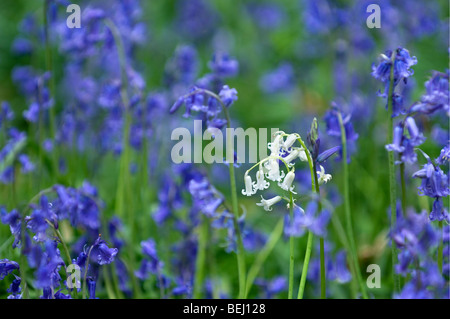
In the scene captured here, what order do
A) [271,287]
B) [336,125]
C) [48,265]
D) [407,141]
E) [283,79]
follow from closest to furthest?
[48,265]
[407,141]
[336,125]
[271,287]
[283,79]

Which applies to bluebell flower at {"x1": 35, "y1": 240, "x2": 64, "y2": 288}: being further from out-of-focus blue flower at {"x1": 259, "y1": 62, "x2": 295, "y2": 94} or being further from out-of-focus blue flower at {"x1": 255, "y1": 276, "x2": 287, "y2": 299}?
out-of-focus blue flower at {"x1": 259, "y1": 62, "x2": 295, "y2": 94}

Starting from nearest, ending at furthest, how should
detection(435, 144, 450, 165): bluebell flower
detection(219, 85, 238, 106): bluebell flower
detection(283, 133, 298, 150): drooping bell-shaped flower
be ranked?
detection(283, 133, 298, 150): drooping bell-shaped flower
detection(435, 144, 450, 165): bluebell flower
detection(219, 85, 238, 106): bluebell flower

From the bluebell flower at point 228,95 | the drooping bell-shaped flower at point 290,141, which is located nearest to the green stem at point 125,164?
the bluebell flower at point 228,95

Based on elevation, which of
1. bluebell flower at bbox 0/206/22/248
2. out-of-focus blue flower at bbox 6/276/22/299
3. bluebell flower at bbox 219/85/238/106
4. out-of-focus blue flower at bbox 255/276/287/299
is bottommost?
out-of-focus blue flower at bbox 255/276/287/299

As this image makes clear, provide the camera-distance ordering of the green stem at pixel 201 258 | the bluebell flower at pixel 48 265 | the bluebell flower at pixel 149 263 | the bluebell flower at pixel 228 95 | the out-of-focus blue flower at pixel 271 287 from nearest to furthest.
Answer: the bluebell flower at pixel 48 265 < the bluebell flower at pixel 228 95 < the bluebell flower at pixel 149 263 < the out-of-focus blue flower at pixel 271 287 < the green stem at pixel 201 258

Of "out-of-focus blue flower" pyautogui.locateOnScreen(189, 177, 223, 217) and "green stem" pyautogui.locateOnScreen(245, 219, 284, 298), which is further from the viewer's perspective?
"green stem" pyautogui.locateOnScreen(245, 219, 284, 298)

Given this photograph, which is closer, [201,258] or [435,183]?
[435,183]

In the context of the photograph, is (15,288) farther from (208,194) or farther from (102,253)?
(208,194)

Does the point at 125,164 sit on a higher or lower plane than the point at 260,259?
higher

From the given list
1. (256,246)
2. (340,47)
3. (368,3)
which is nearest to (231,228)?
(256,246)

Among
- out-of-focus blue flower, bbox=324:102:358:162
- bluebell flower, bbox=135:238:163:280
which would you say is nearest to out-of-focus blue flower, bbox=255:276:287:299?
bluebell flower, bbox=135:238:163:280

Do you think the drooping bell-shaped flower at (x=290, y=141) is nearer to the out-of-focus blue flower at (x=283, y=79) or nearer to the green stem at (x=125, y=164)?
the green stem at (x=125, y=164)

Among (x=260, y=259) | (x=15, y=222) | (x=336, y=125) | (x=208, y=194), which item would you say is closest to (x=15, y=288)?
(x=15, y=222)

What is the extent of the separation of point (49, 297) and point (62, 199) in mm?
386
